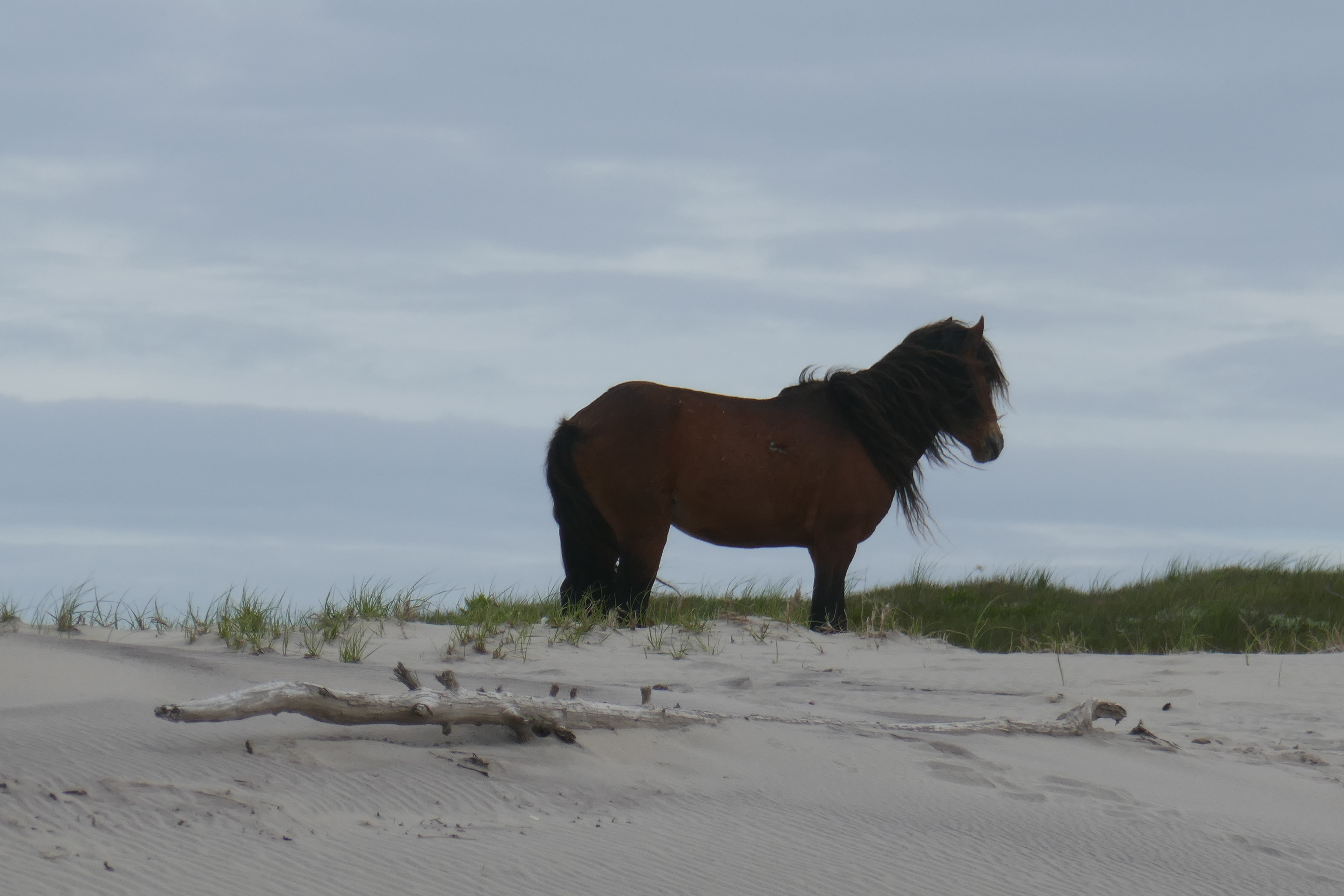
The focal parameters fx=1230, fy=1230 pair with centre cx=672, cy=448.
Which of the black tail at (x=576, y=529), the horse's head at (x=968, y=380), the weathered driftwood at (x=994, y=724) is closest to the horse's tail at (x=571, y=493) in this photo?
the black tail at (x=576, y=529)

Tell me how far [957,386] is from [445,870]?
258 inches

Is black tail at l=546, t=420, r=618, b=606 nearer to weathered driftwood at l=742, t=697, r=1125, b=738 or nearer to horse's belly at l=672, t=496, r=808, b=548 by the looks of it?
horse's belly at l=672, t=496, r=808, b=548

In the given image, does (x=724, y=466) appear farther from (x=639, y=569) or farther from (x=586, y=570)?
(x=586, y=570)

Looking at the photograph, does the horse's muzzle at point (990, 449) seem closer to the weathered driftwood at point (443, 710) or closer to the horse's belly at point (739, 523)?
the horse's belly at point (739, 523)

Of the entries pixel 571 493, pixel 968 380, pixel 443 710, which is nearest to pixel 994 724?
pixel 443 710

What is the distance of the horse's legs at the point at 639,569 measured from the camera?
7762 mm

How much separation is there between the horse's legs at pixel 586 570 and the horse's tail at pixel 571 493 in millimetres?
94

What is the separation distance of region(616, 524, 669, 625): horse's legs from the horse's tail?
24cm

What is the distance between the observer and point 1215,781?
158 inches

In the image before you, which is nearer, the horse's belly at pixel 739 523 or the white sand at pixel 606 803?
the white sand at pixel 606 803

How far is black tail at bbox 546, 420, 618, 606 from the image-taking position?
7.80 metres

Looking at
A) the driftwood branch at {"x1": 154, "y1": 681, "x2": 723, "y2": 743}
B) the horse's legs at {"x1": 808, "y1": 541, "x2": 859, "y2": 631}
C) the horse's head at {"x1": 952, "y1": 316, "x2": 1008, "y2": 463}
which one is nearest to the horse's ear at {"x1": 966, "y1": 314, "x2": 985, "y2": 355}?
the horse's head at {"x1": 952, "y1": 316, "x2": 1008, "y2": 463}

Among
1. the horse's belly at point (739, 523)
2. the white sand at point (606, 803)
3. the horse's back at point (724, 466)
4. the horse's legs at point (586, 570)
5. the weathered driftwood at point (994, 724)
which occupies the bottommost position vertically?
the white sand at point (606, 803)

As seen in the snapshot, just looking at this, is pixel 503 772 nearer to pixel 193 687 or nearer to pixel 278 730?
pixel 278 730
